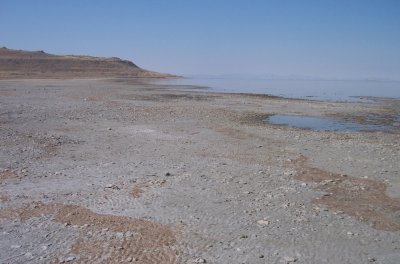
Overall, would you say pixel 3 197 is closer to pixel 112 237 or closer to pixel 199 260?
pixel 112 237

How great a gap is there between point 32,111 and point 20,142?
10.3 metres

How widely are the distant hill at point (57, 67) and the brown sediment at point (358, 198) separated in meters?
81.1

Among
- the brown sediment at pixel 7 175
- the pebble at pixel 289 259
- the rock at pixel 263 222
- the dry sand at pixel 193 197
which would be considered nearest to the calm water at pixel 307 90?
the dry sand at pixel 193 197

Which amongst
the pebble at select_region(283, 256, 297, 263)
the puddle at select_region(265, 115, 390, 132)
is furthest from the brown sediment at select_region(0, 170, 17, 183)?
the puddle at select_region(265, 115, 390, 132)

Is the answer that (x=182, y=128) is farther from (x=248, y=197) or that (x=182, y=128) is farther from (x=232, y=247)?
(x=232, y=247)

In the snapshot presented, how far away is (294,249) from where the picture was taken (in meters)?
7.86

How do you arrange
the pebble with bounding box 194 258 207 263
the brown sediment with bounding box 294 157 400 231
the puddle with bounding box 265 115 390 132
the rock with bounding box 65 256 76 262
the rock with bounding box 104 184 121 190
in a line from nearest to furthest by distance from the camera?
the rock with bounding box 65 256 76 262 → the pebble with bounding box 194 258 207 263 → the brown sediment with bounding box 294 157 400 231 → the rock with bounding box 104 184 121 190 → the puddle with bounding box 265 115 390 132

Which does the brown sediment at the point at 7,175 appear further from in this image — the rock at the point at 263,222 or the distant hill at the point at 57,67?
the distant hill at the point at 57,67

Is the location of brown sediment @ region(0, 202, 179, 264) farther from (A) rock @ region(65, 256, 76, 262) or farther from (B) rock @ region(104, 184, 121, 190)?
(B) rock @ region(104, 184, 121, 190)

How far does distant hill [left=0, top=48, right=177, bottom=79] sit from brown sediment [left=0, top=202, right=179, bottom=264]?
81.8 m

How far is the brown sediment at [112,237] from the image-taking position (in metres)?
7.36

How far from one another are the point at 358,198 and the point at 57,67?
106m

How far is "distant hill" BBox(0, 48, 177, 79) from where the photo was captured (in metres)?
95.2

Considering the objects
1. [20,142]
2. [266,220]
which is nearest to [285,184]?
[266,220]
